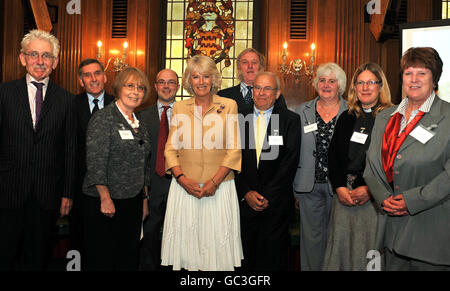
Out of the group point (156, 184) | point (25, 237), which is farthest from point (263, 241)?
point (25, 237)

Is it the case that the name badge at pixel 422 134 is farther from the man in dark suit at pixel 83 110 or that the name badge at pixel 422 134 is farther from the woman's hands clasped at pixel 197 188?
the man in dark suit at pixel 83 110

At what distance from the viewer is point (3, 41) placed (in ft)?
24.0

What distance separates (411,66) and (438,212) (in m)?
0.78

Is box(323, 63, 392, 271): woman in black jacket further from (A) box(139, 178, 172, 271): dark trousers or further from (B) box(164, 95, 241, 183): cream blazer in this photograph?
(A) box(139, 178, 172, 271): dark trousers

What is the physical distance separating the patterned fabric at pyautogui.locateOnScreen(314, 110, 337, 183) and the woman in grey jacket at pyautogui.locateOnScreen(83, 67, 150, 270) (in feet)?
4.35

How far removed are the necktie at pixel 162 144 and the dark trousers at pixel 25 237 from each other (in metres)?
1.05

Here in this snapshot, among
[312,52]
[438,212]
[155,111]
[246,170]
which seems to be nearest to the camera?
[438,212]

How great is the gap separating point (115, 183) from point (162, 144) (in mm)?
901

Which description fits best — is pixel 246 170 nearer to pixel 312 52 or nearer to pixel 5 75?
pixel 312 52

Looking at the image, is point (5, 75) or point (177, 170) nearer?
point (177, 170)

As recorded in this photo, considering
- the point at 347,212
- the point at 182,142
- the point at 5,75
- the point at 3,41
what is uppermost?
the point at 3,41

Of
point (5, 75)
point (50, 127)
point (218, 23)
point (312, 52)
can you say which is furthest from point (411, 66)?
point (5, 75)

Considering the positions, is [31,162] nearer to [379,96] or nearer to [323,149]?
[323,149]

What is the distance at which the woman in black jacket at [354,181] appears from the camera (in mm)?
2959
